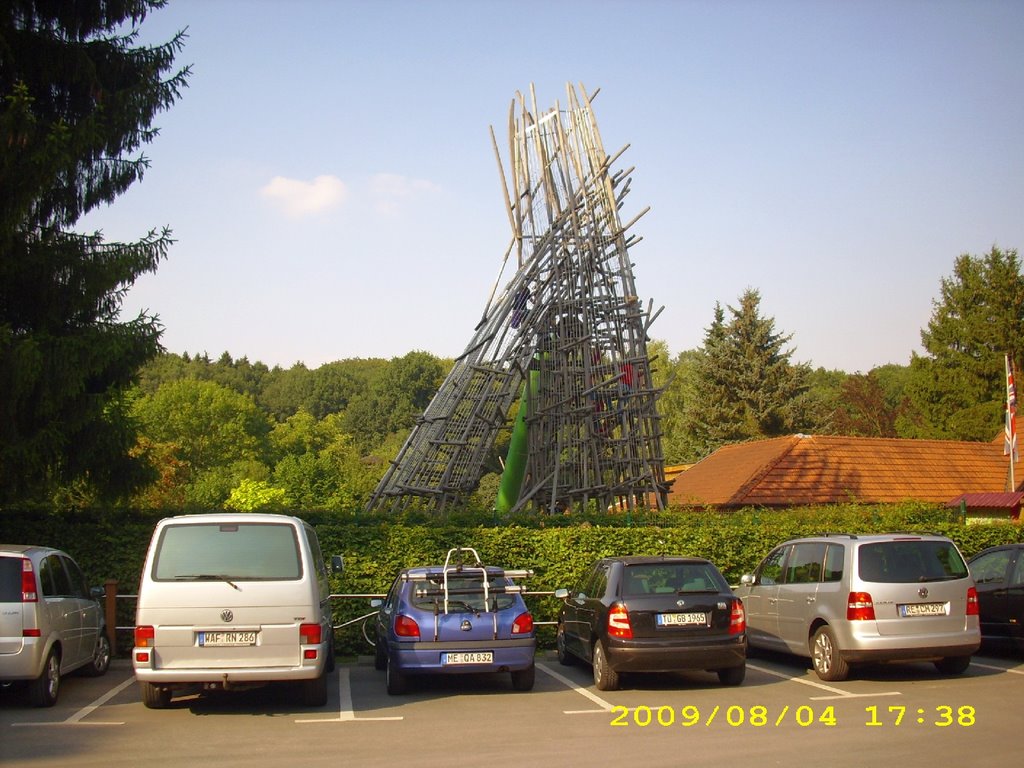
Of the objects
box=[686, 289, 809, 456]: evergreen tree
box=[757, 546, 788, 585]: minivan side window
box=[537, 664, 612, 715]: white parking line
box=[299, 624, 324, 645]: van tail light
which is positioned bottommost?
box=[537, 664, 612, 715]: white parking line

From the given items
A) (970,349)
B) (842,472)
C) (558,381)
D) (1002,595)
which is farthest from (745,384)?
(1002,595)

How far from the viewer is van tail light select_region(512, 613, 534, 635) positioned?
39.4 ft

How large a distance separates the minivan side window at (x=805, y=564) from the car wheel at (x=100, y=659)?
358 inches

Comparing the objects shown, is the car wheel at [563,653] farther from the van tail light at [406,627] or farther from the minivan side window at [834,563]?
the minivan side window at [834,563]

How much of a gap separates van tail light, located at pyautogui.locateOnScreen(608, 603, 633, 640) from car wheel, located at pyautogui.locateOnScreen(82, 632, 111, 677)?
21.7ft

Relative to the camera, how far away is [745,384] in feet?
173

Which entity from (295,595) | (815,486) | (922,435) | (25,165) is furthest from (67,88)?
(922,435)

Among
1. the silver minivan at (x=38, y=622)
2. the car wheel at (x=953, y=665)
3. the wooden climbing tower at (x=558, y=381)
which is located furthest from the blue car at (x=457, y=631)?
the wooden climbing tower at (x=558, y=381)

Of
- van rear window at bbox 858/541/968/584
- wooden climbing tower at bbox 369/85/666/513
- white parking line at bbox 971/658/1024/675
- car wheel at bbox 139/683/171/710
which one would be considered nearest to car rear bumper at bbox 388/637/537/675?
car wheel at bbox 139/683/171/710

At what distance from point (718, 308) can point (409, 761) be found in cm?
4689

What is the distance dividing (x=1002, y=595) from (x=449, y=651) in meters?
7.94

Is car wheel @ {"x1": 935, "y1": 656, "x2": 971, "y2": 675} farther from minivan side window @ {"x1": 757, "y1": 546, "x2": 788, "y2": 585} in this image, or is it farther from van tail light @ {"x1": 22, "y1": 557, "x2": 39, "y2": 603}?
van tail light @ {"x1": 22, "y1": 557, "x2": 39, "y2": 603}
